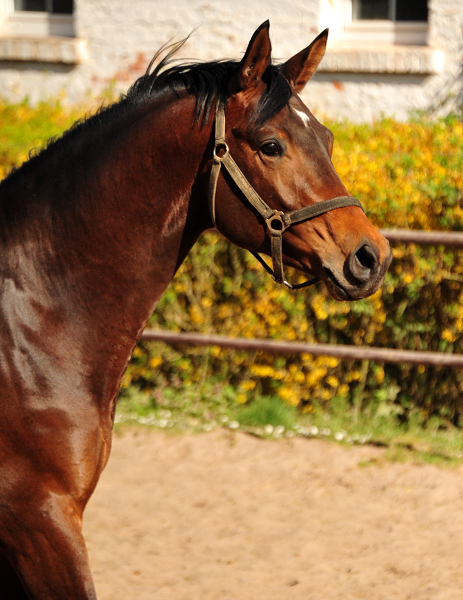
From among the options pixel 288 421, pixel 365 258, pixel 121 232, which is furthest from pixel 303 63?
pixel 288 421

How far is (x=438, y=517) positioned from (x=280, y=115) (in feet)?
7.64

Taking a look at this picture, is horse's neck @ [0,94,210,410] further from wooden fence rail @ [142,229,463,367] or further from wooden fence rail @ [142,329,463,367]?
wooden fence rail @ [142,329,463,367]

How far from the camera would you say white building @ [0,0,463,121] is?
20.3ft

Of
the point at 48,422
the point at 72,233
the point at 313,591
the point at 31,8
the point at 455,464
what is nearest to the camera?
the point at 48,422

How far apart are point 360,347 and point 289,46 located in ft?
11.2

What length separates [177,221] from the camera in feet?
6.38

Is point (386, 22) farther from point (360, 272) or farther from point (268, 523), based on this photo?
point (360, 272)

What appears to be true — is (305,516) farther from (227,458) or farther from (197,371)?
(197,371)

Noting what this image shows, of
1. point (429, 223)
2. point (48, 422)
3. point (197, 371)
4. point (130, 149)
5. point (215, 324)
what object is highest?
point (130, 149)

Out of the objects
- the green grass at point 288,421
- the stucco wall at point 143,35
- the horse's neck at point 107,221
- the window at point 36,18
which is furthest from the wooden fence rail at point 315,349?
the window at point 36,18

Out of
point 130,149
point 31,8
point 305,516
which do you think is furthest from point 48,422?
point 31,8

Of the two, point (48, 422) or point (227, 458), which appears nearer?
point (48, 422)

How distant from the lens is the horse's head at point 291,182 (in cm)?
185

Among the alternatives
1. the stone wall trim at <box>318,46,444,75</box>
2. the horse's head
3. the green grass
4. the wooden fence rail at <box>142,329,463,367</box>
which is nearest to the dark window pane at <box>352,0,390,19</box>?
the stone wall trim at <box>318,46,444,75</box>
